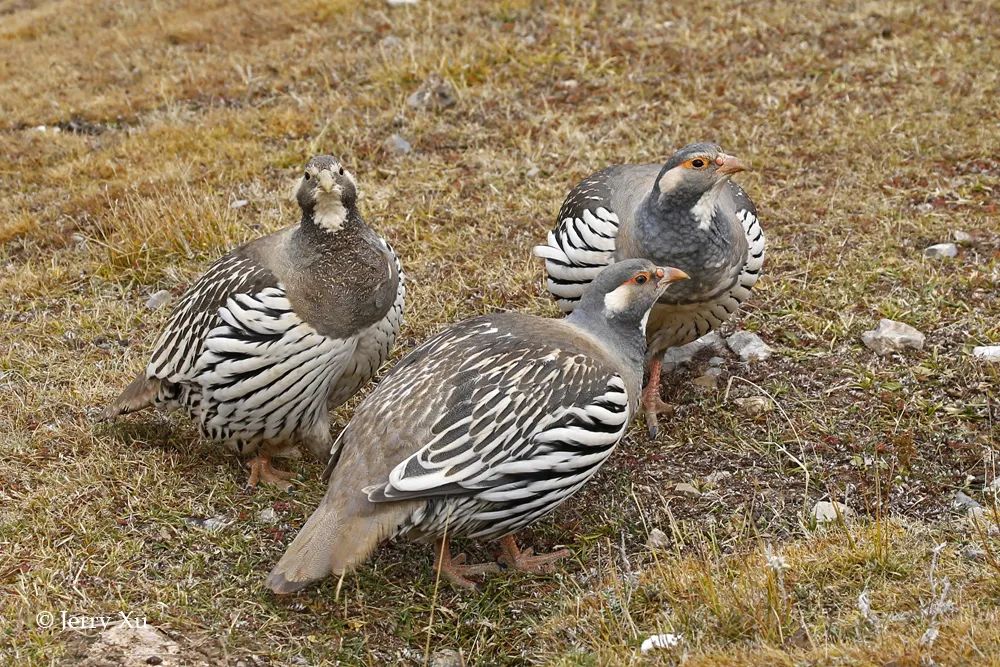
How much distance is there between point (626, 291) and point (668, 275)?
12.9 inches

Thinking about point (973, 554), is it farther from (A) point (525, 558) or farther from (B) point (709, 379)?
(B) point (709, 379)

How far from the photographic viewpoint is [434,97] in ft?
35.7

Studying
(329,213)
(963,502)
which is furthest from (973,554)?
(329,213)

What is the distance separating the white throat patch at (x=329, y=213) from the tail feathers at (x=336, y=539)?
1.72 m

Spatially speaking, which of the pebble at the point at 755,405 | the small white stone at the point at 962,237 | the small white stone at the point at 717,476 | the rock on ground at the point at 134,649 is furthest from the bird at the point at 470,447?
the small white stone at the point at 962,237

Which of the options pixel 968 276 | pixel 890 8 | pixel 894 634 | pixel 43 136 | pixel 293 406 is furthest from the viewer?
pixel 890 8

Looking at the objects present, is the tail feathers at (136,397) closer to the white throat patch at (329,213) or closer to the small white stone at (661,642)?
the white throat patch at (329,213)

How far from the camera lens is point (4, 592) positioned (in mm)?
5117

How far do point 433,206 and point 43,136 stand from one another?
185 inches

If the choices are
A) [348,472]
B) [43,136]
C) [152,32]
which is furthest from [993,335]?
[152,32]

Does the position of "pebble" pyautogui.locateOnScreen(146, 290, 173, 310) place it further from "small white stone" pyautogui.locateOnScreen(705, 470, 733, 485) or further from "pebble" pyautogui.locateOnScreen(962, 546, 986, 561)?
"pebble" pyautogui.locateOnScreen(962, 546, 986, 561)

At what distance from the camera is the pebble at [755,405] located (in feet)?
21.9

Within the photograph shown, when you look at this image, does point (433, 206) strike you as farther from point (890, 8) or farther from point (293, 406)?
point (890, 8)

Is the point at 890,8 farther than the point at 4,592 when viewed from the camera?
Yes
